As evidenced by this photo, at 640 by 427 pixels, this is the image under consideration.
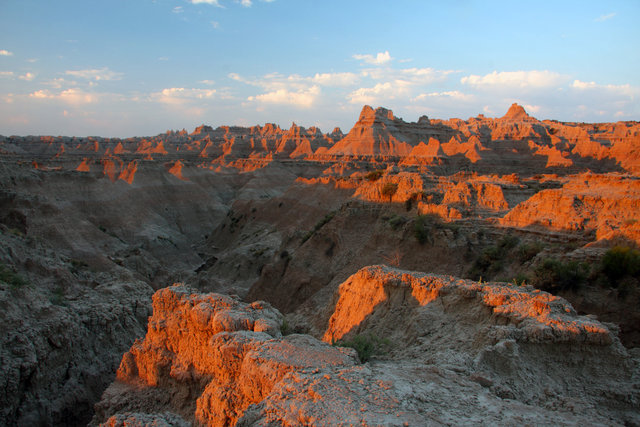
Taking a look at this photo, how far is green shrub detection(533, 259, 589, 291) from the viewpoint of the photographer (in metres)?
11.5

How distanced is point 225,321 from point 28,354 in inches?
259

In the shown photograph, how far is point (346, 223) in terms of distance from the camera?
78.1 ft

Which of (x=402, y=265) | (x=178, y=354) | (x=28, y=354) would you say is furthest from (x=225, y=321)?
(x=402, y=265)

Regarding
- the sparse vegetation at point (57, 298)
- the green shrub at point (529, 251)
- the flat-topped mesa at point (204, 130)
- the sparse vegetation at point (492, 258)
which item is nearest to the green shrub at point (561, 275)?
the green shrub at point (529, 251)

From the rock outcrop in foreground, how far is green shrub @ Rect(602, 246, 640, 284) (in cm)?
382

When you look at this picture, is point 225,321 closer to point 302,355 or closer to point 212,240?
point 302,355

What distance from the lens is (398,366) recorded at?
6.67 m

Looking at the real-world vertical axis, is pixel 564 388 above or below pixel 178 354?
above

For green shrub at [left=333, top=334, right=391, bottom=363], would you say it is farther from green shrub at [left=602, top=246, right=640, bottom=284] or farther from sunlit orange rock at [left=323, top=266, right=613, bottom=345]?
green shrub at [left=602, top=246, right=640, bottom=284]

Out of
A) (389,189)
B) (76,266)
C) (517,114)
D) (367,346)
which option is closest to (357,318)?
(367,346)

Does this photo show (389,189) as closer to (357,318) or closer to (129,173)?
(357,318)

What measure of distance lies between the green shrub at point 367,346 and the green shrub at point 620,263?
6.89 metres

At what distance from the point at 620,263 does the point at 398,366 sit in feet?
27.4

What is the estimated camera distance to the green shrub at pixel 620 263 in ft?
36.1
